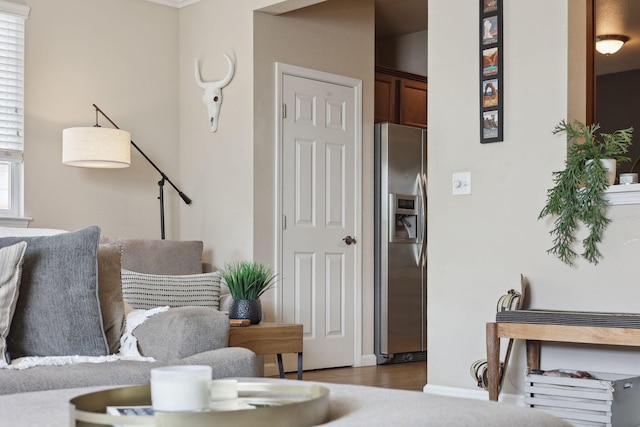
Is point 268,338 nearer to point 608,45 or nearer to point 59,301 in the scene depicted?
point 59,301

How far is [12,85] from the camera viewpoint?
522 cm

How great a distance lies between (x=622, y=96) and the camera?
9.35 metres

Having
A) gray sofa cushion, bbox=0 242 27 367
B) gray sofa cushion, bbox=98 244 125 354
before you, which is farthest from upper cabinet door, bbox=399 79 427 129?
gray sofa cushion, bbox=0 242 27 367

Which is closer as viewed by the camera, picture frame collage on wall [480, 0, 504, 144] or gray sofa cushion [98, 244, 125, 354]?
gray sofa cushion [98, 244, 125, 354]

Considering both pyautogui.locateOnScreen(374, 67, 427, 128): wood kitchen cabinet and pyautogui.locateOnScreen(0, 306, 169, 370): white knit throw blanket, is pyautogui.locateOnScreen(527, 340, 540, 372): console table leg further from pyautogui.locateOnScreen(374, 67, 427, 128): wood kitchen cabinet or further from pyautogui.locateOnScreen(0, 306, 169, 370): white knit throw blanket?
pyautogui.locateOnScreen(374, 67, 427, 128): wood kitchen cabinet

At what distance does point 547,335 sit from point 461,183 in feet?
3.32

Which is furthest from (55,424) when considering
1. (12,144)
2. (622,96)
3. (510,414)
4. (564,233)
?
(622,96)

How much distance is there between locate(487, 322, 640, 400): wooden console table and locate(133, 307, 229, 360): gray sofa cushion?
126 centimetres

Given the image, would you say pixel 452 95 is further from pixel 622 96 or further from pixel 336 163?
pixel 622 96

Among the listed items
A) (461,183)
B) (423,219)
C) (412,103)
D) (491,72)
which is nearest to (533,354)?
(461,183)

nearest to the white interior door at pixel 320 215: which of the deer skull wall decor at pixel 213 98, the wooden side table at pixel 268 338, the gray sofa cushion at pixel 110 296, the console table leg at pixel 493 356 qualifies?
the deer skull wall decor at pixel 213 98

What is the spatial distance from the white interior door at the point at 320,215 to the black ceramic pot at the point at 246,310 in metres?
1.31

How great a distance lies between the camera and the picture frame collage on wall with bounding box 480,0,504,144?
4.11 meters

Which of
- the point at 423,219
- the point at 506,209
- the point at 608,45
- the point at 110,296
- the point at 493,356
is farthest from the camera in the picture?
the point at 608,45
